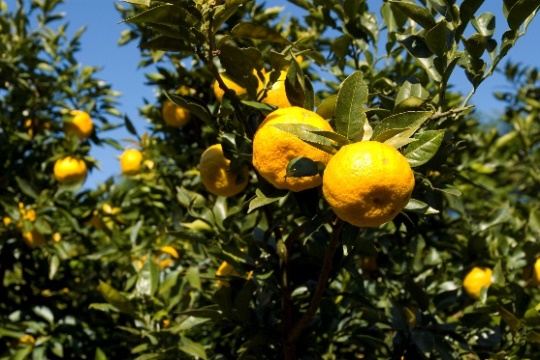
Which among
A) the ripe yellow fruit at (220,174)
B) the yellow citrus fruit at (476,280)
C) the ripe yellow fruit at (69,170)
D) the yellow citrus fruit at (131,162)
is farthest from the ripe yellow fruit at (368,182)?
the yellow citrus fruit at (131,162)

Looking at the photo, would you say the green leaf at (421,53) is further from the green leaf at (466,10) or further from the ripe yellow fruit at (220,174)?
the ripe yellow fruit at (220,174)

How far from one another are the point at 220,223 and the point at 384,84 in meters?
0.60

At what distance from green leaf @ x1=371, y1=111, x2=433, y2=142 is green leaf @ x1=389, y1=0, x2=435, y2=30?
12.0 inches

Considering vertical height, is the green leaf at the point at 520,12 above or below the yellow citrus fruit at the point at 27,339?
above

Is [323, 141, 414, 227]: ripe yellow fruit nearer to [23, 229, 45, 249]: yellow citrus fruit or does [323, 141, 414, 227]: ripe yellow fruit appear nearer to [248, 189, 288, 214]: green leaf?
[248, 189, 288, 214]: green leaf

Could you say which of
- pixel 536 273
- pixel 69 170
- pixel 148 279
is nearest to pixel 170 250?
pixel 148 279

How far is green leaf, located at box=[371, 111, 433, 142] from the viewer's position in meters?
0.96

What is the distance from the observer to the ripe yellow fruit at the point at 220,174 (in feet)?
4.29

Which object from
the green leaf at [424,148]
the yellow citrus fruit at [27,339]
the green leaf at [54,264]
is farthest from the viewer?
the green leaf at [54,264]

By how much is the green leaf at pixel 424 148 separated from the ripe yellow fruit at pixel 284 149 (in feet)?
0.48

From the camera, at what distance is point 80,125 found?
2734mm

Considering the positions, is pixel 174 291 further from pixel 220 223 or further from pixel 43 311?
pixel 43 311

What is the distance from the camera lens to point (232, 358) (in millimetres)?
1768

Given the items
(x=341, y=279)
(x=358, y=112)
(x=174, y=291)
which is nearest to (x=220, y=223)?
(x=174, y=291)
